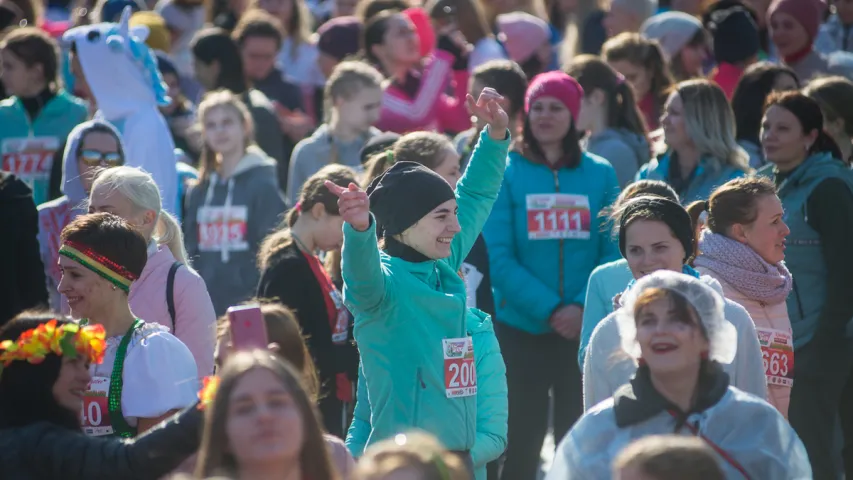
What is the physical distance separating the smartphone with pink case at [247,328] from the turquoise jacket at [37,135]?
509cm

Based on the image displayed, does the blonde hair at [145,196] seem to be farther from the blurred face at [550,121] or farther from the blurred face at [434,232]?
the blurred face at [550,121]

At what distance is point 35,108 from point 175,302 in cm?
409

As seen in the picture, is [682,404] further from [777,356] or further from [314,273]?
[314,273]

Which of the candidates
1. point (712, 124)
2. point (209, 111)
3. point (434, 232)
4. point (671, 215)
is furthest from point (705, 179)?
point (209, 111)

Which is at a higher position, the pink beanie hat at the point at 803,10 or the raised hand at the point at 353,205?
the pink beanie hat at the point at 803,10

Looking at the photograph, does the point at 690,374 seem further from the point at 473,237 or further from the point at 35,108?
the point at 35,108

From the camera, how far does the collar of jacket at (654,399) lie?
404 centimetres

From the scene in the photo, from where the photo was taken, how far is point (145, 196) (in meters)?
5.88

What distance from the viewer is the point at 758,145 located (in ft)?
27.0

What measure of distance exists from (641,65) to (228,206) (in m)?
2.97

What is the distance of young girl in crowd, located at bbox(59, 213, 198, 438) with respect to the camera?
479cm

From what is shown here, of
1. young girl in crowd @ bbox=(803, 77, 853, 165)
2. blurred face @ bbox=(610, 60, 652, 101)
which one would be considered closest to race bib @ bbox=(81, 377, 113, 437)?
young girl in crowd @ bbox=(803, 77, 853, 165)

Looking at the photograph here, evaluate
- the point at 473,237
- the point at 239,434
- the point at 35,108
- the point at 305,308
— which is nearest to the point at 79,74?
the point at 35,108

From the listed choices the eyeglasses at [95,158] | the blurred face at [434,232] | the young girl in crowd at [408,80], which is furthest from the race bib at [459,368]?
the young girl in crowd at [408,80]
